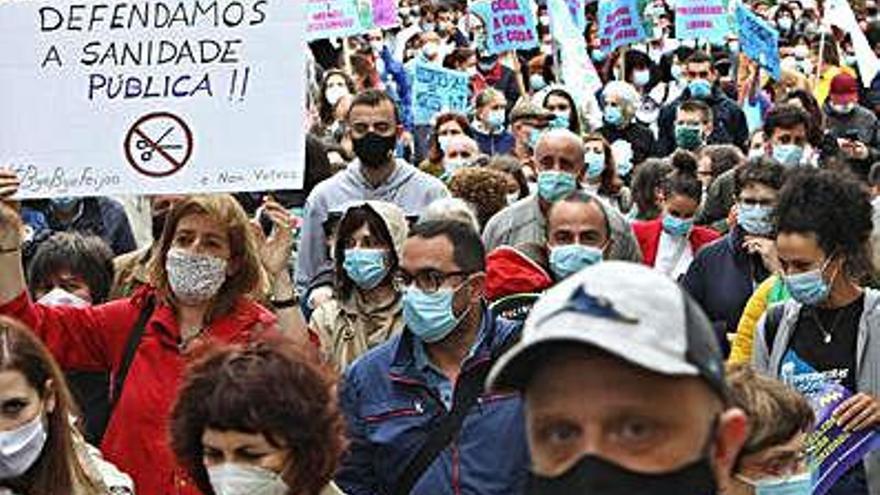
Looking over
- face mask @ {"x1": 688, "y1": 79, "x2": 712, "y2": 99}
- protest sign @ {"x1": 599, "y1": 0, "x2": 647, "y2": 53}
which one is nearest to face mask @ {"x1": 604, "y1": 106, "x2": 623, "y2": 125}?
face mask @ {"x1": 688, "y1": 79, "x2": 712, "y2": 99}

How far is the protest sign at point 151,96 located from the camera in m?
6.61

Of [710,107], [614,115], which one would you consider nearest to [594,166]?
[614,115]

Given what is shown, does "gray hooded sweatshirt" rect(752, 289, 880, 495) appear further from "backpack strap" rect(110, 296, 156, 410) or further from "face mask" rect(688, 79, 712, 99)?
"face mask" rect(688, 79, 712, 99)

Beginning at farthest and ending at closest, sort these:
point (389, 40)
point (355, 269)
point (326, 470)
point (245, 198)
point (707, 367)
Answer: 1. point (389, 40)
2. point (245, 198)
3. point (355, 269)
4. point (326, 470)
5. point (707, 367)

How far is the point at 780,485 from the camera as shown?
15.4 feet

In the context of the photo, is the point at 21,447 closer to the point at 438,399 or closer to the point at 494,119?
the point at 438,399

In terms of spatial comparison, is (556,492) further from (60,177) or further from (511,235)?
(511,235)

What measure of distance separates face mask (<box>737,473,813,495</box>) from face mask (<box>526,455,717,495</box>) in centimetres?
216

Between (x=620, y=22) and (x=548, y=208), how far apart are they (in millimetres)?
9963

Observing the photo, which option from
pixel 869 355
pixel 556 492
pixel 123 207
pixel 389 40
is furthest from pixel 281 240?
pixel 389 40

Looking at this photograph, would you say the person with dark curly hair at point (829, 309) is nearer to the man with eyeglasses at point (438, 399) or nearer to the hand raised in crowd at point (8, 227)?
the man with eyeglasses at point (438, 399)

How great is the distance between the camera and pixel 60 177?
6590 mm

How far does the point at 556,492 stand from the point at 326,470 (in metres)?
1.93

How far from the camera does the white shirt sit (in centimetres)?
945
